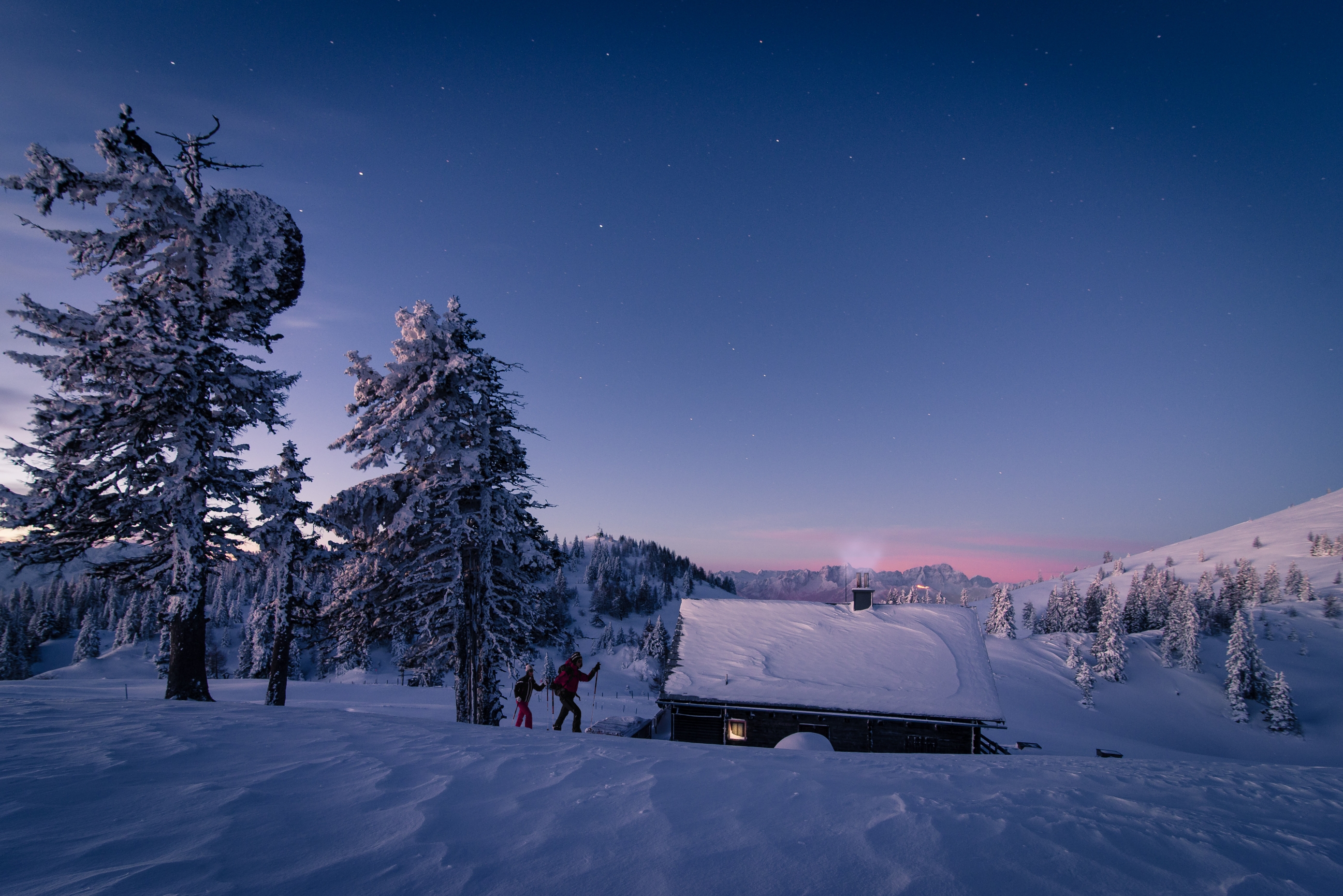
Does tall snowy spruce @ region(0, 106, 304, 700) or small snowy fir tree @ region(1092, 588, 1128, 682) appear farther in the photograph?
small snowy fir tree @ region(1092, 588, 1128, 682)

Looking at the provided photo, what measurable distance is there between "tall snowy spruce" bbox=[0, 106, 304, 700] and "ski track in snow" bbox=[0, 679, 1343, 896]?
7146 mm

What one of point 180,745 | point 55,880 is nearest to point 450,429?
point 180,745

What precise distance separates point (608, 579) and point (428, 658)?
435ft

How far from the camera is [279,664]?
15.3m

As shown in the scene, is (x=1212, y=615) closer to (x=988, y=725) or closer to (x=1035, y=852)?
(x=988, y=725)

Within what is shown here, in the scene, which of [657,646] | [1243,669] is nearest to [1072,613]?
[1243,669]

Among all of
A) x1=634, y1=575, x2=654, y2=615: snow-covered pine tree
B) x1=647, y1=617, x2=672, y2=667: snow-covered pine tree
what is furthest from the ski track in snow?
x1=634, y1=575, x2=654, y2=615: snow-covered pine tree

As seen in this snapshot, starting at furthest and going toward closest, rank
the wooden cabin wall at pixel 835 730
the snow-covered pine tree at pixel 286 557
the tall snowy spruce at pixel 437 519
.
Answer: the wooden cabin wall at pixel 835 730, the snow-covered pine tree at pixel 286 557, the tall snowy spruce at pixel 437 519

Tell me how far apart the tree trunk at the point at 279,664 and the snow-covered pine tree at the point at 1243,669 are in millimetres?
94385

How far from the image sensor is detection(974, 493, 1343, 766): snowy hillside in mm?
51219

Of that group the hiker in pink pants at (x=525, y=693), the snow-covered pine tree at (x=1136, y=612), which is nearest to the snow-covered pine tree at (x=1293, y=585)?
the snow-covered pine tree at (x=1136, y=612)

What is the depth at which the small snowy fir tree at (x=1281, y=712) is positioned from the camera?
58188mm

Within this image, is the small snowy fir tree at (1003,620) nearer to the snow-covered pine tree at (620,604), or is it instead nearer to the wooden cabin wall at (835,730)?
the snow-covered pine tree at (620,604)

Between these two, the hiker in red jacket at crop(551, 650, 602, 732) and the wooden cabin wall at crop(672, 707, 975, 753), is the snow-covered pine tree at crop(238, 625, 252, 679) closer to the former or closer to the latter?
the wooden cabin wall at crop(672, 707, 975, 753)
